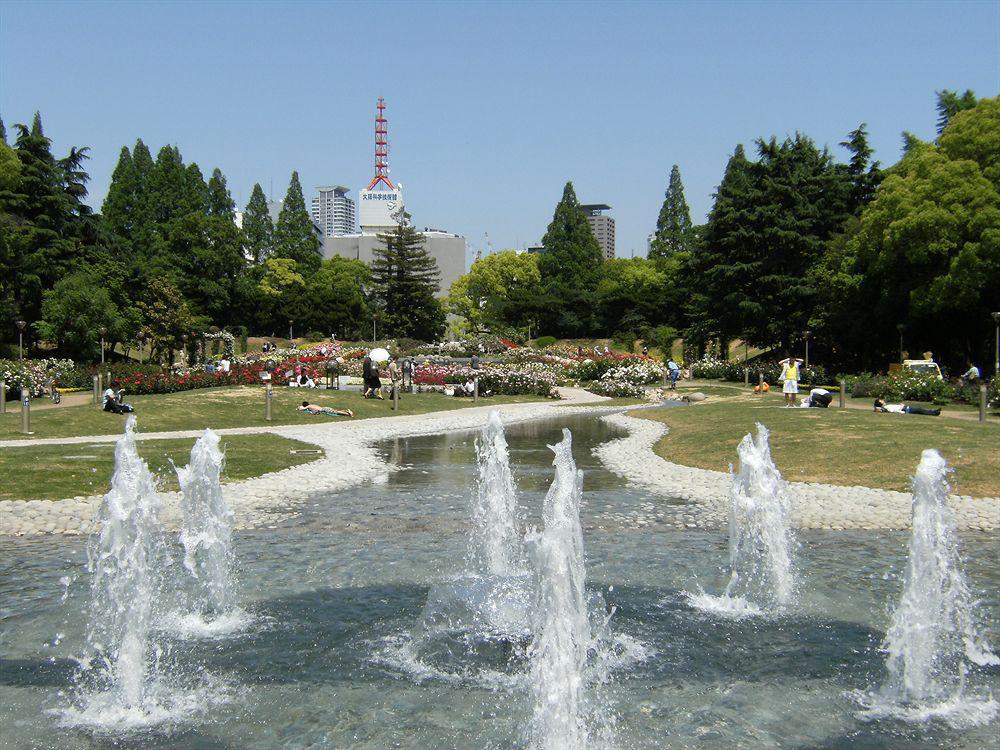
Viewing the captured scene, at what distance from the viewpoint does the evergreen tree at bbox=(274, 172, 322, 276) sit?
3354 inches

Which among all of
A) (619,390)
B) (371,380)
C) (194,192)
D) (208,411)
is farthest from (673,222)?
(208,411)

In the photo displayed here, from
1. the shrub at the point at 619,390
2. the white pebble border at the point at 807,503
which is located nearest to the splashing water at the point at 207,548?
the white pebble border at the point at 807,503

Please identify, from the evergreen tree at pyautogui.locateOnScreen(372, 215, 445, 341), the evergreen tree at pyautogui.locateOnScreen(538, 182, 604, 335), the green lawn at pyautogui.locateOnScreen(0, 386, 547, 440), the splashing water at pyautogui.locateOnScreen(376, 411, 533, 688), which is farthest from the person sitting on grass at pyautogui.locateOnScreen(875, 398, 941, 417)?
the evergreen tree at pyautogui.locateOnScreen(372, 215, 445, 341)

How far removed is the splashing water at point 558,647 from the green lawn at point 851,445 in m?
9.82

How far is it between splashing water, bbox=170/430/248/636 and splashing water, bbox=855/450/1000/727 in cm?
533

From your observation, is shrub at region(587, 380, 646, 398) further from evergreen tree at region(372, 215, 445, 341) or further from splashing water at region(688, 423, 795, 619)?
evergreen tree at region(372, 215, 445, 341)

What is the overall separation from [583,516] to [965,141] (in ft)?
99.6

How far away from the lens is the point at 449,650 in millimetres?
6953

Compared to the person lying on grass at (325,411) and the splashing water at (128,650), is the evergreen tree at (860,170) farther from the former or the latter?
the splashing water at (128,650)

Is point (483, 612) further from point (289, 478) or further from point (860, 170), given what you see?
point (860, 170)

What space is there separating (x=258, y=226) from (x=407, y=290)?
1722 cm

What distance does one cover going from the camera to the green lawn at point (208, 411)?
68.0ft

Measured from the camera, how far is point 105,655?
670 cm

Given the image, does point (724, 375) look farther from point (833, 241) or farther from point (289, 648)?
point (289, 648)
